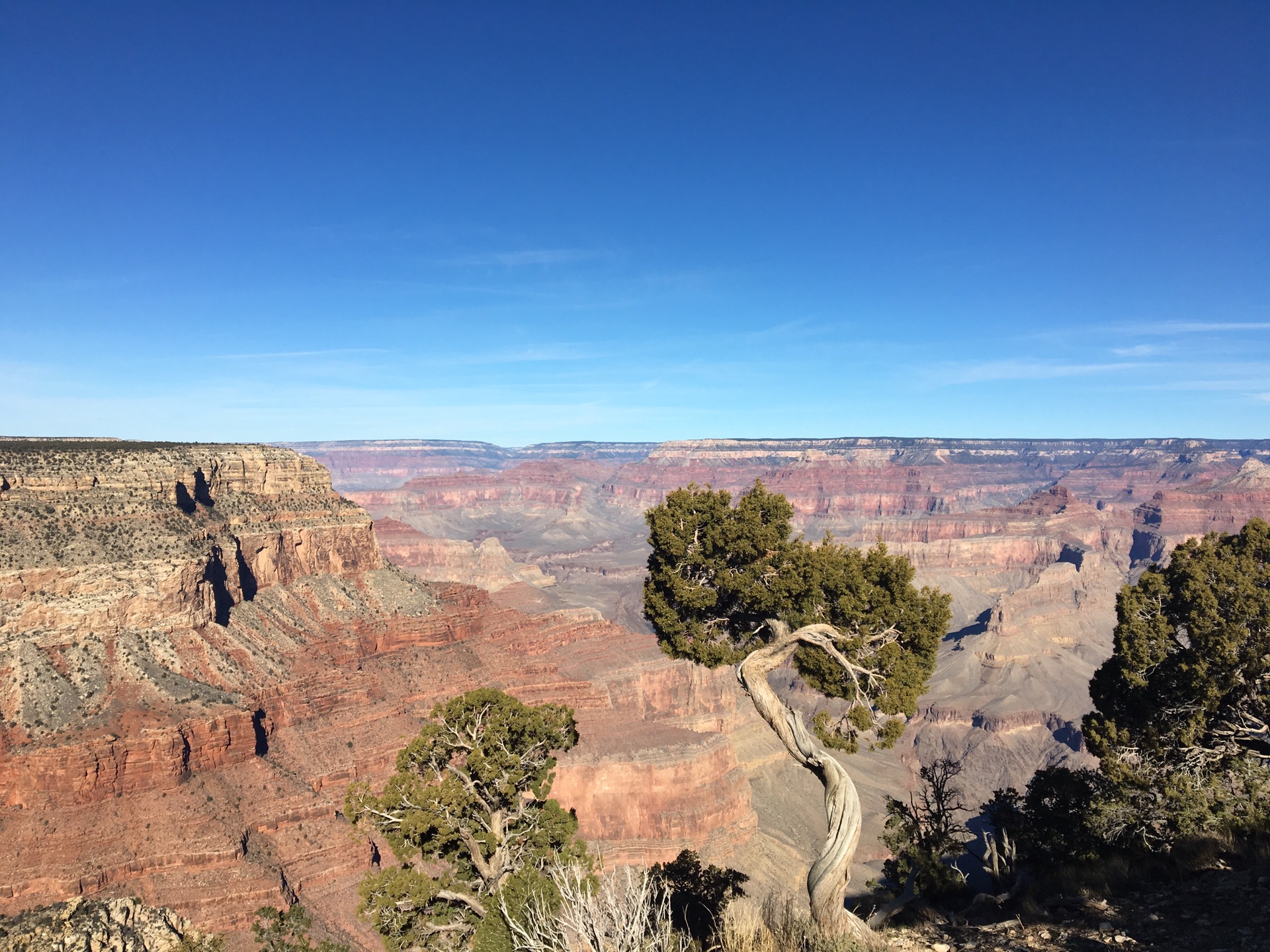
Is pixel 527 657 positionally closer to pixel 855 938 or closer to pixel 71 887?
pixel 71 887

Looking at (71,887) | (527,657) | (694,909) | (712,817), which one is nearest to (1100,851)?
(694,909)

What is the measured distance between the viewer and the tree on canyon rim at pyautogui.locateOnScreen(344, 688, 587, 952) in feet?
62.6

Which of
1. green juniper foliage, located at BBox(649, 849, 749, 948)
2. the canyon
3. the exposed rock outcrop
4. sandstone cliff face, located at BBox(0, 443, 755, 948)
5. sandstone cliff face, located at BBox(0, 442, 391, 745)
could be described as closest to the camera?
green juniper foliage, located at BBox(649, 849, 749, 948)

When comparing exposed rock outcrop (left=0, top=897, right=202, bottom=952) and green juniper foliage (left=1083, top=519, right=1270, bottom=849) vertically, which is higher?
green juniper foliage (left=1083, top=519, right=1270, bottom=849)

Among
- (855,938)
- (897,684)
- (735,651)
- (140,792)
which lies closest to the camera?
(855,938)

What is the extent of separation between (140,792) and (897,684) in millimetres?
48608

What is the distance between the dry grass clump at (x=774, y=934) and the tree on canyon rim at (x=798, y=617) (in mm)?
1804

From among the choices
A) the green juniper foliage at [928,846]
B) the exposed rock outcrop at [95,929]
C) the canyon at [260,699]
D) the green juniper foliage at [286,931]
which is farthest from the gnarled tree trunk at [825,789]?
the exposed rock outcrop at [95,929]

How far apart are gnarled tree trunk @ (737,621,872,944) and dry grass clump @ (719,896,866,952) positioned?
601mm

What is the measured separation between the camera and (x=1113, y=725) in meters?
23.6

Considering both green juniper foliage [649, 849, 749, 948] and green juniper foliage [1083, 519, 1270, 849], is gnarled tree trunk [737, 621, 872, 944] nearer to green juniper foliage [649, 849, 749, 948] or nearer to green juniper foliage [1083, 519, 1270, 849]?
green juniper foliage [649, 849, 749, 948]

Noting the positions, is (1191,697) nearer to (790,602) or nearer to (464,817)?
(790,602)

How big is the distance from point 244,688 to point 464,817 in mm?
45589

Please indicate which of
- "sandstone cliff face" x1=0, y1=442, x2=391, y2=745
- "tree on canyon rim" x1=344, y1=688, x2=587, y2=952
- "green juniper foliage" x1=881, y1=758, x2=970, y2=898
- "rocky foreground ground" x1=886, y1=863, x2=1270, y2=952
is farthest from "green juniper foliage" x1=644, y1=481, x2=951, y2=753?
"sandstone cliff face" x1=0, y1=442, x2=391, y2=745
